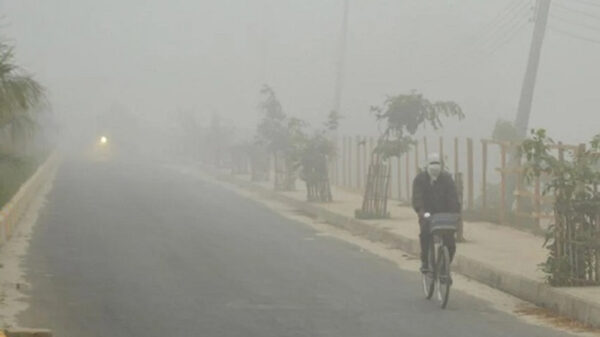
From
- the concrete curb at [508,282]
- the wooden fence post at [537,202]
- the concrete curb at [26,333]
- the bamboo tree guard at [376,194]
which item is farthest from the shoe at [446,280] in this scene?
the bamboo tree guard at [376,194]

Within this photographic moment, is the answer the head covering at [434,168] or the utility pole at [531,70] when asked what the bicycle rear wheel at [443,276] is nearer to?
the head covering at [434,168]

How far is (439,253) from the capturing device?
13477mm

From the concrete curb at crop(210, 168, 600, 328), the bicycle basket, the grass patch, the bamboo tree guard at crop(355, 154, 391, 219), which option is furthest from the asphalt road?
the bamboo tree guard at crop(355, 154, 391, 219)

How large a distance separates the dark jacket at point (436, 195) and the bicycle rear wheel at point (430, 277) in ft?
1.59

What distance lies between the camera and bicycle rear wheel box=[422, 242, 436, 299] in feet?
44.6

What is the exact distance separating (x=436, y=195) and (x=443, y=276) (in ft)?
3.36

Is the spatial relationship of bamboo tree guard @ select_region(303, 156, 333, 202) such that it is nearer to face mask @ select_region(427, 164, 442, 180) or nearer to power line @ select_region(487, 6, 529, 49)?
power line @ select_region(487, 6, 529, 49)

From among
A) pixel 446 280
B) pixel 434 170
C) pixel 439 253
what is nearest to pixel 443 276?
pixel 446 280

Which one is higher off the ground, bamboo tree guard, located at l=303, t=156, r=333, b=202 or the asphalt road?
bamboo tree guard, located at l=303, t=156, r=333, b=202

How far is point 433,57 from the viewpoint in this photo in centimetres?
13000

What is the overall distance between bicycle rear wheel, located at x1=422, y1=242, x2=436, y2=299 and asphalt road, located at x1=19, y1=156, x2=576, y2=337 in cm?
22

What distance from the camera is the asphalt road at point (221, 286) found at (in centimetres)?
1150

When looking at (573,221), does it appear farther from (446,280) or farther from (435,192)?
(446,280)

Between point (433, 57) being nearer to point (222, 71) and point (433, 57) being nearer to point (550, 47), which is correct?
point (550, 47)
